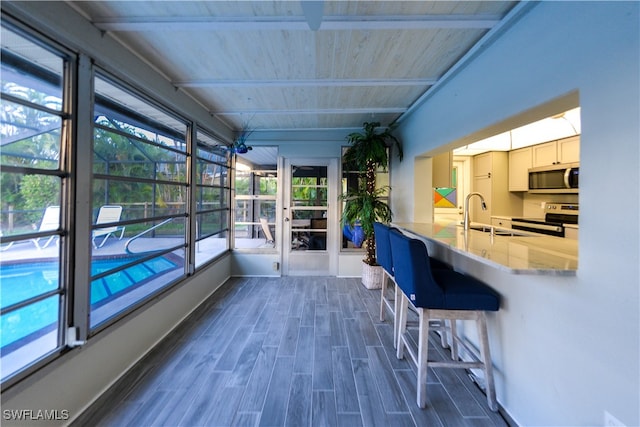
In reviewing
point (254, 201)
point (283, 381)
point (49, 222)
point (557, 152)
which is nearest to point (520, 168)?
point (557, 152)

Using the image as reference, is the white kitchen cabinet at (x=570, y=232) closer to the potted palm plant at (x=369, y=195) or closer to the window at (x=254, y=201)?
the potted palm plant at (x=369, y=195)

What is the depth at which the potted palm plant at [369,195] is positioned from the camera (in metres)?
3.48

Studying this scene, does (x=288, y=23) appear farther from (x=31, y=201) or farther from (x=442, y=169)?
(x=442, y=169)

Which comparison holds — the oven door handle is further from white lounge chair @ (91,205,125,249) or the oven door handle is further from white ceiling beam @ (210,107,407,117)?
white lounge chair @ (91,205,125,249)

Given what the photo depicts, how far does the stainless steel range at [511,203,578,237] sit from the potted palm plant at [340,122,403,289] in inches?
85.6

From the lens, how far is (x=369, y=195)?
353 centimetres

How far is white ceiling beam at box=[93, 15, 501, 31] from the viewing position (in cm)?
152

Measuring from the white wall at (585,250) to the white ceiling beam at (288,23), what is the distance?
0.34m

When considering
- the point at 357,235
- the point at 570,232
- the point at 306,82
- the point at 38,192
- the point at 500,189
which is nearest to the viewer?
the point at 38,192

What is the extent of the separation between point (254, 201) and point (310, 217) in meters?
1.02

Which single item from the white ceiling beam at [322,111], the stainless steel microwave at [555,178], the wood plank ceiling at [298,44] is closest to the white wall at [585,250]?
the wood plank ceiling at [298,44]

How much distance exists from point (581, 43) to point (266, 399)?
2.59 meters
